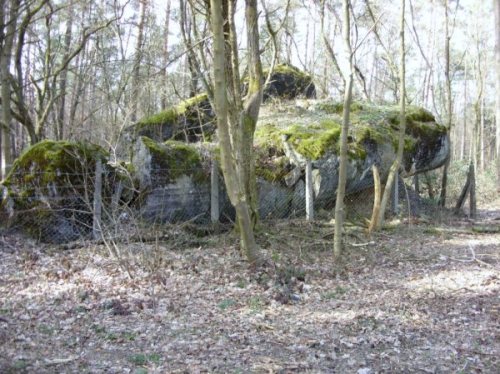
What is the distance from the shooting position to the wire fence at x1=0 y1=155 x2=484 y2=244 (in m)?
8.23

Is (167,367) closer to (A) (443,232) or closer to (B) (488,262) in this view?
(B) (488,262)

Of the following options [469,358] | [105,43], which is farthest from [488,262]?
[105,43]

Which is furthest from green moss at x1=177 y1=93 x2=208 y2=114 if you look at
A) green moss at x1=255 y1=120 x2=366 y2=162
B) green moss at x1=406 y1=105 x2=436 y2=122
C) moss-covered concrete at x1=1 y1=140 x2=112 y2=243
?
green moss at x1=406 y1=105 x2=436 y2=122

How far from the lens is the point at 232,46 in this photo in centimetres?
745

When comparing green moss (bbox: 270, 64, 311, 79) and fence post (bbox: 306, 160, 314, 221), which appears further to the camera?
green moss (bbox: 270, 64, 311, 79)

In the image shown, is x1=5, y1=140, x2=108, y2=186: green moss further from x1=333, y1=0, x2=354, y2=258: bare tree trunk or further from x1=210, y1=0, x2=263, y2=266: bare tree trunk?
x1=333, y1=0, x2=354, y2=258: bare tree trunk

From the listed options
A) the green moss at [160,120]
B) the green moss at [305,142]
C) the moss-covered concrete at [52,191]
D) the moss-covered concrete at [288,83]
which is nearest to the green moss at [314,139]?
the green moss at [305,142]

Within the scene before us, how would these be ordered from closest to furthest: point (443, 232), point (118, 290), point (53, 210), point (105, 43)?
point (118, 290), point (53, 210), point (443, 232), point (105, 43)

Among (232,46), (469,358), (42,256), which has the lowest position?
(469,358)

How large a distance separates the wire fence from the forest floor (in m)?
0.48

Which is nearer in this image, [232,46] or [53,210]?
[232,46]

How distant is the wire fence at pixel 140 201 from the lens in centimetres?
823

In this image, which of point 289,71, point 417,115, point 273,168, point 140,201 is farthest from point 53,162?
point 417,115

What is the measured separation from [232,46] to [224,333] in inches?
182
